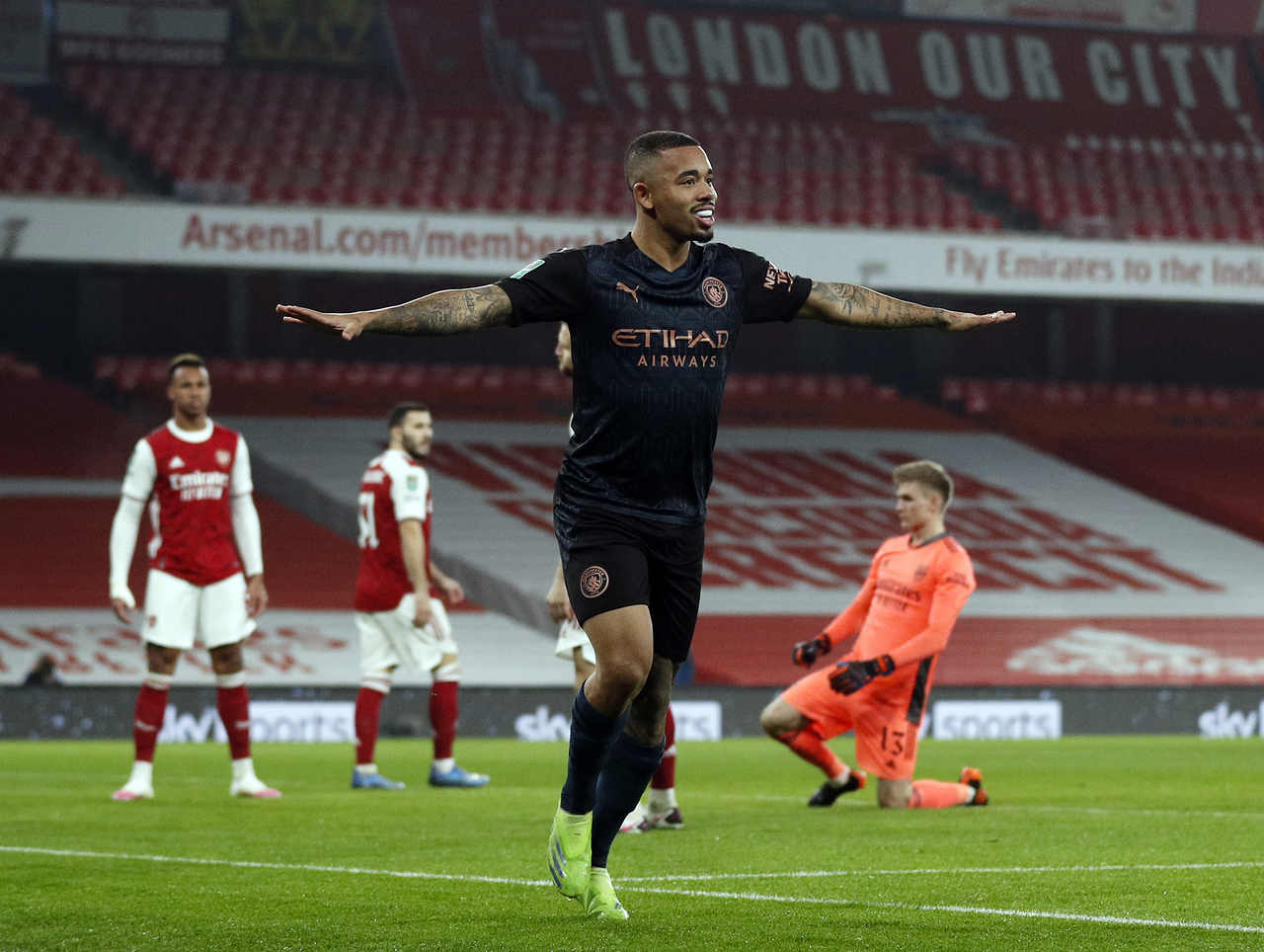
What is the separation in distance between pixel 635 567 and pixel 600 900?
0.89m

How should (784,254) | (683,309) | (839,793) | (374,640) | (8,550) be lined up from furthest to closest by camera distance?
(784,254) < (8,550) < (374,640) < (839,793) < (683,309)

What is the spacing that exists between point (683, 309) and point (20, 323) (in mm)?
23132

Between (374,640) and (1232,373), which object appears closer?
(374,640)

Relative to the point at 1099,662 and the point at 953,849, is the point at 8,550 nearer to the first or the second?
the point at 1099,662

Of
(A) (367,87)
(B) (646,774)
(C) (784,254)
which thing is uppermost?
(A) (367,87)

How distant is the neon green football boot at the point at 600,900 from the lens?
5.22 metres

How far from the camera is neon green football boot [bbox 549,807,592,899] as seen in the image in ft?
17.4

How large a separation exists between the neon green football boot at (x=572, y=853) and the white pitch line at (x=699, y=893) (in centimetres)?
57

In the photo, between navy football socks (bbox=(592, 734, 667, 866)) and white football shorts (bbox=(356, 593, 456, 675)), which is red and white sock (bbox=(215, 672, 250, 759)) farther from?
navy football socks (bbox=(592, 734, 667, 866))

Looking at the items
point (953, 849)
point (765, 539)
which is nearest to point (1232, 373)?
point (765, 539)

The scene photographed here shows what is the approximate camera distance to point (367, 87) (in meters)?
28.2

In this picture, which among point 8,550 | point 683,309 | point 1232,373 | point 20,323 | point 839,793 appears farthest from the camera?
point 1232,373

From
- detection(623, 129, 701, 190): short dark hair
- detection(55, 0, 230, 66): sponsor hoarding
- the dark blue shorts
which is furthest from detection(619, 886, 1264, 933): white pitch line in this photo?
detection(55, 0, 230, 66): sponsor hoarding

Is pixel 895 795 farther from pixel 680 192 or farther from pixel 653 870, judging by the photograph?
pixel 680 192
